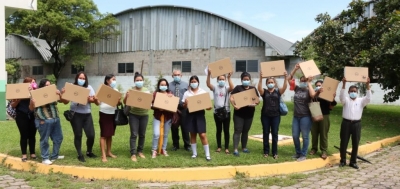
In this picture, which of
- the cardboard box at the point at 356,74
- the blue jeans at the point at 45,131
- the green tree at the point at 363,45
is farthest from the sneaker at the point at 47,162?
the green tree at the point at 363,45

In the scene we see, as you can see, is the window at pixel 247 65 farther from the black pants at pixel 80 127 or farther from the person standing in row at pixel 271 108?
the black pants at pixel 80 127

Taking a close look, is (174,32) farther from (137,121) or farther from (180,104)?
(137,121)

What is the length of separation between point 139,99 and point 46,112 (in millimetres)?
1545

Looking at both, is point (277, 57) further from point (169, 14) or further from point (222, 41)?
point (169, 14)

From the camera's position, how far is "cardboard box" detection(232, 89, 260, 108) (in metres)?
6.37

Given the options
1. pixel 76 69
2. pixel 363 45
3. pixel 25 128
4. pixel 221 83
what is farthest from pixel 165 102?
pixel 76 69

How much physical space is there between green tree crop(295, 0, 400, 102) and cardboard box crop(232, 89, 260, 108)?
5.96 m

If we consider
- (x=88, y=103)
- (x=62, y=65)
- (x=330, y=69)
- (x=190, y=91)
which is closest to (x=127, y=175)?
(x=88, y=103)

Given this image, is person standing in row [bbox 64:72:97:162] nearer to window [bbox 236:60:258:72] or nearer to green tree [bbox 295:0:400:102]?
green tree [bbox 295:0:400:102]

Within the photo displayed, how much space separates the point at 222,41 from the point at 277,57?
3918mm

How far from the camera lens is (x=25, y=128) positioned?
6.17m

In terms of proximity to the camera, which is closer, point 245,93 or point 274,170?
point 274,170

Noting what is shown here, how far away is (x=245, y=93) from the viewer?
639 cm

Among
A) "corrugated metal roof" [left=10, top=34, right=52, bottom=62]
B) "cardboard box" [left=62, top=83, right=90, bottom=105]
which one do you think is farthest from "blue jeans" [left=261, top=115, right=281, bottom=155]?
"corrugated metal roof" [left=10, top=34, right=52, bottom=62]
